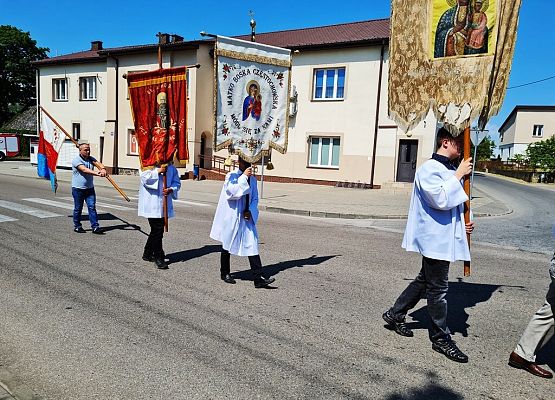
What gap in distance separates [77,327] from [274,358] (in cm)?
199

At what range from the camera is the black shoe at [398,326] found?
4.05 metres

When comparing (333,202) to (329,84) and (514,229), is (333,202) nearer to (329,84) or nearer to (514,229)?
(514,229)

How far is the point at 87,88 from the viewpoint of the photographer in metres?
30.0

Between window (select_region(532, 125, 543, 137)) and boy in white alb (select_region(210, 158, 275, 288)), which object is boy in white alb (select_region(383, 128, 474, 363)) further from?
window (select_region(532, 125, 543, 137))

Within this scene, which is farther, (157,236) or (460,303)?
(157,236)

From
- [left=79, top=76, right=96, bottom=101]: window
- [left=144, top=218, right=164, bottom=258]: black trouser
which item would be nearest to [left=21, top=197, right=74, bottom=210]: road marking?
[left=144, top=218, right=164, bottom=258]: black trouser

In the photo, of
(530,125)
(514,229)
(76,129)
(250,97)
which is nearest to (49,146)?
(250,97)

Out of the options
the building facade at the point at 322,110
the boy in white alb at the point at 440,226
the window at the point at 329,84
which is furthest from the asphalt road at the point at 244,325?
the window at the point at 329,84

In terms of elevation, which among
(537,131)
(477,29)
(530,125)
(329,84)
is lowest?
(477,29)

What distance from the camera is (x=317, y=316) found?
4.49 m

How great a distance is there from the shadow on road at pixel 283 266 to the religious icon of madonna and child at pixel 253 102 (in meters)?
2.26

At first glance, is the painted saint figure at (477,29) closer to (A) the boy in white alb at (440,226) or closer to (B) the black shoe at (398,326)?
(A) the boy in white alb at (440,226)

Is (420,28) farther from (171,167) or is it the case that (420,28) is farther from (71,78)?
(71,78)

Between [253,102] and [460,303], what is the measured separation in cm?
387
